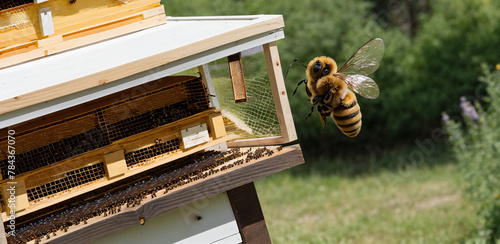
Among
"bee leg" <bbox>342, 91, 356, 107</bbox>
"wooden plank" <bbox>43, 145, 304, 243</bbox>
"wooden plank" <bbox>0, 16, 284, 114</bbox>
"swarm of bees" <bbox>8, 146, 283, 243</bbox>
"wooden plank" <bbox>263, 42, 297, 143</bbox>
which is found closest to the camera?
"wooden plank" <bbox>0, 16, 284, 114</bbox>

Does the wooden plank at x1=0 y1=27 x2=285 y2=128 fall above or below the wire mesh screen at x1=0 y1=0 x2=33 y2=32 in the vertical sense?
below

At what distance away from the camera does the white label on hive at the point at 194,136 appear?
3857 millimetres

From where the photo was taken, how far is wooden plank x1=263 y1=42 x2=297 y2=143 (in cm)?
355

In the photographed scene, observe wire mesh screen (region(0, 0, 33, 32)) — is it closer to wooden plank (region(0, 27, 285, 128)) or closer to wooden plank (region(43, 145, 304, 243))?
wooden plank (region(0, 27, 285, 128))

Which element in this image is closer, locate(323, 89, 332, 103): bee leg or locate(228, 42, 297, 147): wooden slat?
locate(228, 42, 297, 147): wooden slat

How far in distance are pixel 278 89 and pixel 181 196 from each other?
0.88 m

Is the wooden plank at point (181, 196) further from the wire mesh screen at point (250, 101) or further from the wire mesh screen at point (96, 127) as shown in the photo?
the wire mesh screen at point (96, 127)

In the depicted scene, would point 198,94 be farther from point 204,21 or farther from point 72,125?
point 72,125

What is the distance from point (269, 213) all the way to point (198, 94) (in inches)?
237

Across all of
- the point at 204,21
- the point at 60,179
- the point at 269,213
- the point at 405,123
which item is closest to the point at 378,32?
the point at 405,123

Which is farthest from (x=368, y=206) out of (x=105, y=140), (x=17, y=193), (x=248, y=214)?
(x=17, y=193)

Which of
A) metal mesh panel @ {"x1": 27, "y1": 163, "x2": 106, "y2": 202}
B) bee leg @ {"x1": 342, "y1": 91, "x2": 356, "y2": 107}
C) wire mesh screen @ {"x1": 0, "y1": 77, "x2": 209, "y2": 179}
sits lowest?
metal mesh panel @ {"x1": 27, "y1": 163, "x2": 106, "y2": 202}

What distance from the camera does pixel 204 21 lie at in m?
4.05

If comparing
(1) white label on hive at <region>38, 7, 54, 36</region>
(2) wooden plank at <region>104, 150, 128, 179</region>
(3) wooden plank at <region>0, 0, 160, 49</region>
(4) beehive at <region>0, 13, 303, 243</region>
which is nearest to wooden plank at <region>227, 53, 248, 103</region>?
(4) beehive at <region>0, 13, 303, 243</region>
